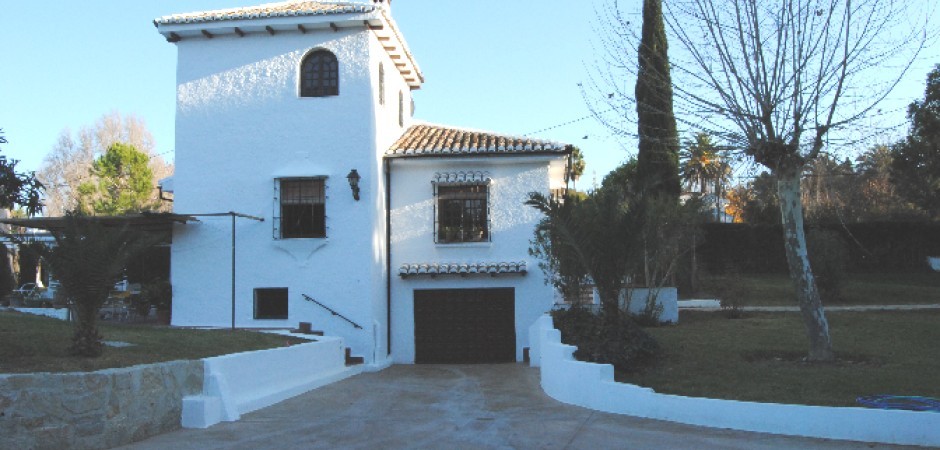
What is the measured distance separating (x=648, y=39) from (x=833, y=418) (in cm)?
1061

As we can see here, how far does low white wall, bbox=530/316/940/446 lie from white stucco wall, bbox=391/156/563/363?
6668mm

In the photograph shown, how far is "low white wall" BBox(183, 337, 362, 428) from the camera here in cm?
940

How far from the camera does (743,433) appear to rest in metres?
8.19

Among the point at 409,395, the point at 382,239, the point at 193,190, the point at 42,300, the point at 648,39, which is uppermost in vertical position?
the point at 648,39

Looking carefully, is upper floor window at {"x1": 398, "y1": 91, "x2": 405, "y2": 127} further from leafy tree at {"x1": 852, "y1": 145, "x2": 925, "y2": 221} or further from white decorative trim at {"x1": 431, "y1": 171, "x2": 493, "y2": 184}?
leafy tree at {"x1": 852, "y1": 145, "x2": 925, "y2": 221}

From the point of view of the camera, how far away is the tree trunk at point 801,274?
1090 centimetres

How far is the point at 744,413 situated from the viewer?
27.5ft

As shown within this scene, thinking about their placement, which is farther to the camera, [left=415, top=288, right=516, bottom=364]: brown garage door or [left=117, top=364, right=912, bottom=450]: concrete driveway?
[left=415, top=288, right=516, bottom=364]: brown garage door

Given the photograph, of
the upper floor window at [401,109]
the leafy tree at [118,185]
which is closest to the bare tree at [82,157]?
the leafy tree at [118,185]

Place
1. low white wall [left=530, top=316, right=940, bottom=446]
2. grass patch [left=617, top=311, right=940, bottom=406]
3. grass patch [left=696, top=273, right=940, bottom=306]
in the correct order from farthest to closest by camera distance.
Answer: grass patch [left=696, top=273, right=940, bottom=306], grass patch [left=617, top=311, right=940, bottom=406], low white wall [left=530, top=316, right=940, bottom=446]

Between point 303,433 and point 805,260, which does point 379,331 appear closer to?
point 303,433

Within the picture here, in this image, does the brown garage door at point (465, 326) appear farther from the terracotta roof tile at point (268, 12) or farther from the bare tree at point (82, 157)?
the bare tree at point (82, 157)

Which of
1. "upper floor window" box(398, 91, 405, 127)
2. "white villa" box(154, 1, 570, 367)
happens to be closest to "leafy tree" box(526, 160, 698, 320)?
"white villa" box(154, 1, 570, 367)

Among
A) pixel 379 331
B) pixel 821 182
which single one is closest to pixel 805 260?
pixel 379 331
